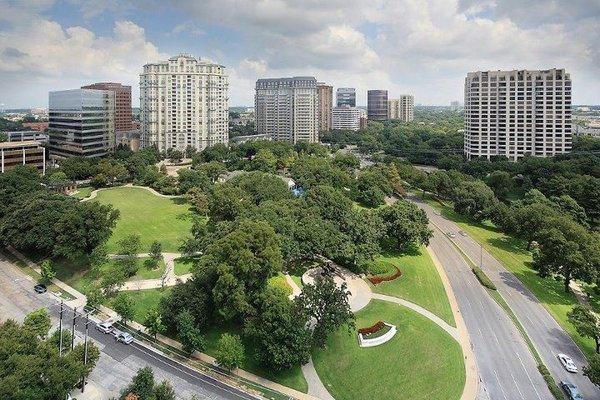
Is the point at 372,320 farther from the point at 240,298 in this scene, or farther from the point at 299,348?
the point at 240,298

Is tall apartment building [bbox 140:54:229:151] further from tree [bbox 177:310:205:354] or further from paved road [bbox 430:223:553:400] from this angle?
tree [bbox 177:310:205:354]

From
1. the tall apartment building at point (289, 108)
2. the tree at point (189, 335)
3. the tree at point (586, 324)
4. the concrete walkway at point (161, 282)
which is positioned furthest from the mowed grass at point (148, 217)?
the tall apartment building at point (289, 108)

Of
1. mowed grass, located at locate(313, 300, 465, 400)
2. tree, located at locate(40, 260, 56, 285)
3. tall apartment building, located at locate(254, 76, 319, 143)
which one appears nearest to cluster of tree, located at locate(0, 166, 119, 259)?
tree, located at locate(40, 260, 56, 285)

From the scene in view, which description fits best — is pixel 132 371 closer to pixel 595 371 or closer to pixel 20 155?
pixel 595 371

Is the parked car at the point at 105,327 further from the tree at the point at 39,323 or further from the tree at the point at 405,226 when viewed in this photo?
the tree at the point at 405,226

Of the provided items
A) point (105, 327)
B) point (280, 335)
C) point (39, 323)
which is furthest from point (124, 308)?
point (280, 335)
